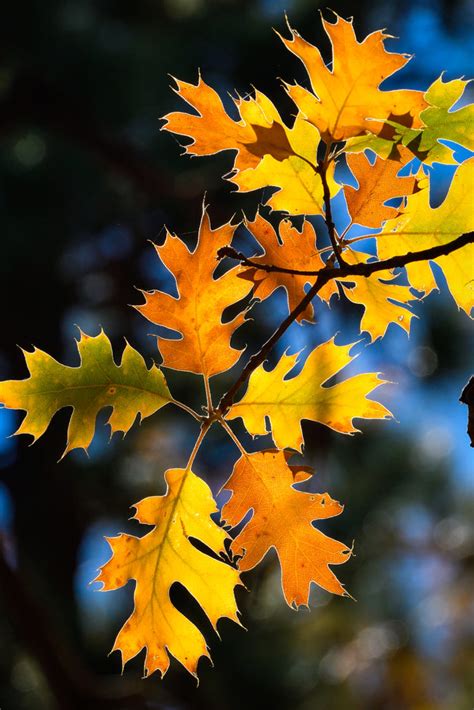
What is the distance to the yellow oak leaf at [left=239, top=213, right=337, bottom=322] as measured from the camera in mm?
748

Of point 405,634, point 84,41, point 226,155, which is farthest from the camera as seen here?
point 405,634

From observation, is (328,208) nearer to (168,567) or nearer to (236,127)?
(236,127)

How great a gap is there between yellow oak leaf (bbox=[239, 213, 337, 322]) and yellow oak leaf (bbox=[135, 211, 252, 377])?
0.05 feet

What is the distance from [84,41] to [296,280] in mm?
3790

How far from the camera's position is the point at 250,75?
4.30 metres

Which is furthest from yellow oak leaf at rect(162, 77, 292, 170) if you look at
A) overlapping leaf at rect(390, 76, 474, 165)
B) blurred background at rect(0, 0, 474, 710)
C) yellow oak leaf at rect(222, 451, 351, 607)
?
blurred background at rect(0, 0, 474, 710)

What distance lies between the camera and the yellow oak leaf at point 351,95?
683 mm

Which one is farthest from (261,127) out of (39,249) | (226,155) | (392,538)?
(392,538)

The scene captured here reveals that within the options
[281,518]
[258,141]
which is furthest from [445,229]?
[281,518]

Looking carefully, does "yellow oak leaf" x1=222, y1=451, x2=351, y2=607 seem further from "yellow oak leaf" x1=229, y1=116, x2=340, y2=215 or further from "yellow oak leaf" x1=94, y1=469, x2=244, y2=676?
"yellow oak leaf" x1=229, y1=116, x2=340, y2=215

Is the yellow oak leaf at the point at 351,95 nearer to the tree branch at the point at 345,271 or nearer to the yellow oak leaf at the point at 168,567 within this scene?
the tree branch at the point at 345,271

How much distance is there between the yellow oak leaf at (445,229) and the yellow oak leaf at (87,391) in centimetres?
24

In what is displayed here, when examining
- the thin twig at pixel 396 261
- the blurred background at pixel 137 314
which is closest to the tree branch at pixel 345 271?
the thin twig at pixel 396 261

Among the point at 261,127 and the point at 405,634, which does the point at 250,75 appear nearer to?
the point at 405,634
